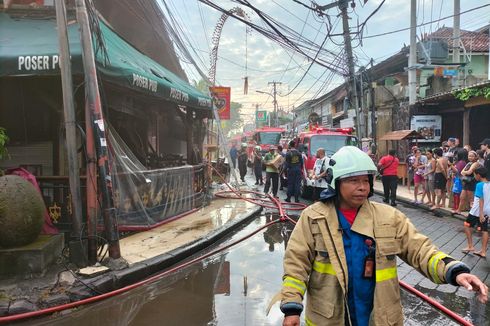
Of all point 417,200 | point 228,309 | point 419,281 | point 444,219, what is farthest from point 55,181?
point 417,200

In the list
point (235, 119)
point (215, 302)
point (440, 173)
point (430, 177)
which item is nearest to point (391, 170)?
point (430, 177)

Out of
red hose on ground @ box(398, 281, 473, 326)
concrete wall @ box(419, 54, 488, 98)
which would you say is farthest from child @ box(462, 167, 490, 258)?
concrete wall @ box(419, 54, 488, 98)

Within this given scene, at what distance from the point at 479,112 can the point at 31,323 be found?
17765 millimetres

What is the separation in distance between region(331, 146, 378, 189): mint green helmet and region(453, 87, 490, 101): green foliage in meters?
13.3

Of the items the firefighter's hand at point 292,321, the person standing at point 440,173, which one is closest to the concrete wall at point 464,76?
the person standing at point 440,173

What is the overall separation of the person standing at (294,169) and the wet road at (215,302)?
5766 millimetres

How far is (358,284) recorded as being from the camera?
2.22 metres

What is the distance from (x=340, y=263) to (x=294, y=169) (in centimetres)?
1018

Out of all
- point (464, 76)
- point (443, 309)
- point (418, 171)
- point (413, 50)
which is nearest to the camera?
point (443, 309)

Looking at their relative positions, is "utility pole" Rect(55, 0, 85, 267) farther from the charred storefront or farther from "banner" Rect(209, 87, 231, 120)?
"banner" Rect(209, 87, 231, 120)

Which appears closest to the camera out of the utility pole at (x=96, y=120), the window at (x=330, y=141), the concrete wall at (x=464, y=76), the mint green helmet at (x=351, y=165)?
the mint green helmet at (x=351, y=165)

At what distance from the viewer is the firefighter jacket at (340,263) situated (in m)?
2.18

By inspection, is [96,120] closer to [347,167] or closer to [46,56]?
[46,56]

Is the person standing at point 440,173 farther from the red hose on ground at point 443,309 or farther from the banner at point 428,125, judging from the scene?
the banner at point 428,125
